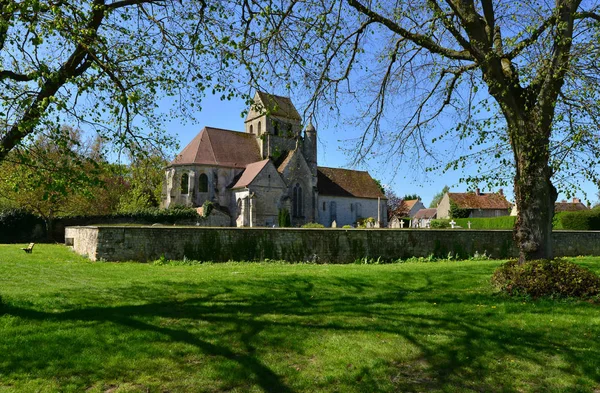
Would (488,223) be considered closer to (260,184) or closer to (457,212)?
(457,212)

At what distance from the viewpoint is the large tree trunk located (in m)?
8.64

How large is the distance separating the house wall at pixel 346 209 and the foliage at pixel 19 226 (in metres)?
25.5

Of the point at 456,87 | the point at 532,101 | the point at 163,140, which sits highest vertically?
the point at 456,87

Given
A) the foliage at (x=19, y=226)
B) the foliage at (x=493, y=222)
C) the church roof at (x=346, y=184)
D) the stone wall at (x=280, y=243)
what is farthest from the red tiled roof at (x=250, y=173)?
the stone wall at (x=280, y=243)

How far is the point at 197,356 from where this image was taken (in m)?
5.28

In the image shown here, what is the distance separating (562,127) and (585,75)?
97 cm

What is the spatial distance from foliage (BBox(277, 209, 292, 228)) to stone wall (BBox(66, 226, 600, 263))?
74.1 ft

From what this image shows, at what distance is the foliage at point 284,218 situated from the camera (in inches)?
1577

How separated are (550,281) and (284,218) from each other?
32.6m

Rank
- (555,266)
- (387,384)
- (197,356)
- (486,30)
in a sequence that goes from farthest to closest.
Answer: (486,30) → (555,266) → (197,356) → (387,384)

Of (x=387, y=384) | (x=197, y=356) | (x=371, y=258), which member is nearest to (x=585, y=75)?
(x=387, y=384)

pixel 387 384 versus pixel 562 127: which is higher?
pixel 562 127

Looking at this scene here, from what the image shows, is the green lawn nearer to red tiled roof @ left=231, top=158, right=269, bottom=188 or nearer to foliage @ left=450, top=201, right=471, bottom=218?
red tiled roof @ left=231, top=158, right=269, bottom=188

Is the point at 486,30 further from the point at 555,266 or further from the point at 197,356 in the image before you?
the point at 197,356
